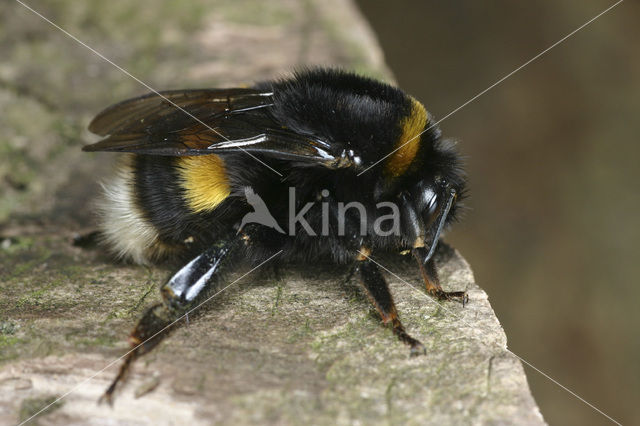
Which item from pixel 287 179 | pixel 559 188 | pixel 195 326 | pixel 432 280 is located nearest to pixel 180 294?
pixel 195 326

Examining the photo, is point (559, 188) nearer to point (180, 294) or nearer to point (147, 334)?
point (180, 294)

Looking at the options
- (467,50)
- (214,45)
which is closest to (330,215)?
(214,45)

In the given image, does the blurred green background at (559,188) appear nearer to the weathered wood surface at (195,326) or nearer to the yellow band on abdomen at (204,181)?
the weathered wood surface at (195,326)

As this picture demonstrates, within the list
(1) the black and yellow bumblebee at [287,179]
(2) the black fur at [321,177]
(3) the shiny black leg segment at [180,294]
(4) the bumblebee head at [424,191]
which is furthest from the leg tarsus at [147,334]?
(4) the bumblebee head at [424,191]

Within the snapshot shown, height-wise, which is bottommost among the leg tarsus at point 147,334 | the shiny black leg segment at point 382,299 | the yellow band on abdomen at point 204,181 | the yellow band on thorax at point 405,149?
the leg tarsus at point 147,334

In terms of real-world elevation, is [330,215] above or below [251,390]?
above

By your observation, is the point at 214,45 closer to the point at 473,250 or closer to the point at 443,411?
the point at 443,411

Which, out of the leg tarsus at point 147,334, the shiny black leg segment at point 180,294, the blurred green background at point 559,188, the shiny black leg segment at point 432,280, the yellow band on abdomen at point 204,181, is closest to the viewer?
the leg tarsus at point 147,334
